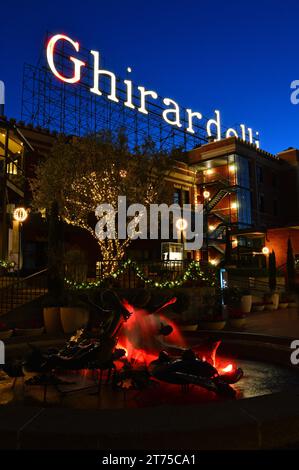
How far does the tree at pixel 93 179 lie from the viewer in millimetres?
20047

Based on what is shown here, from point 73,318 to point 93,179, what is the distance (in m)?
10.3

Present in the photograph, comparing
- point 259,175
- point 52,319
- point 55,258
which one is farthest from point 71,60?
point 52,319

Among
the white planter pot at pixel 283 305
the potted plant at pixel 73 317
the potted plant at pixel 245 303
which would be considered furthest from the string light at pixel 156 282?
the white planter pot at pixel 283 305

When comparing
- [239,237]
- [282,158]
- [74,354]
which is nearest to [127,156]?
[74,354]

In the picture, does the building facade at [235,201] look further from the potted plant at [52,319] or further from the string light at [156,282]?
the potted plant at [52,319]

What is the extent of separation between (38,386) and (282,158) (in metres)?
45.8

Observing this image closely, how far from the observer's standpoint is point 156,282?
1486 centimetres

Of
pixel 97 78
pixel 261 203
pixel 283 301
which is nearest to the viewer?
pixel 283 301

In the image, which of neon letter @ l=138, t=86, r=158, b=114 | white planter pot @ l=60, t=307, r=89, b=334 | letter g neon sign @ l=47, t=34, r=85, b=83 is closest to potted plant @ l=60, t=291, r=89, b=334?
white planter pot @ l=60, t=307, r=89, b=334

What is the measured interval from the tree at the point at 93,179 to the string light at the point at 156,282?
4.66 m

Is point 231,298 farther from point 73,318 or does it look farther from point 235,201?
point 235,201

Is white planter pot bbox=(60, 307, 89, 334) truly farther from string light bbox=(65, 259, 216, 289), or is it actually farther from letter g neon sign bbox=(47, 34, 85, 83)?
letter g neon sign bbox=(47, 34, 85, 83)

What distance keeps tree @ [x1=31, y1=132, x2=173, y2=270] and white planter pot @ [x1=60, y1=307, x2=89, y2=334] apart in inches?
345
